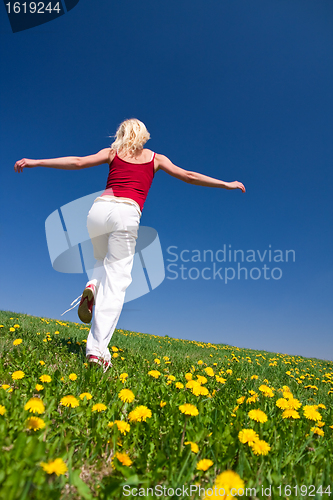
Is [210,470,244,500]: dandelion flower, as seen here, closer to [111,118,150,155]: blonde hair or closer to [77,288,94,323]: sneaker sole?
[77,288,94,323]: sneaker sole

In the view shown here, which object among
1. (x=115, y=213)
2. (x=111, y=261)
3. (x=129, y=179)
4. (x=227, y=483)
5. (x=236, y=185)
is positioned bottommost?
(x=227, y=483)

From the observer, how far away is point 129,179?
3.64 metres

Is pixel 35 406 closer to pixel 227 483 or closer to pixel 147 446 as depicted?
pixel 147 446

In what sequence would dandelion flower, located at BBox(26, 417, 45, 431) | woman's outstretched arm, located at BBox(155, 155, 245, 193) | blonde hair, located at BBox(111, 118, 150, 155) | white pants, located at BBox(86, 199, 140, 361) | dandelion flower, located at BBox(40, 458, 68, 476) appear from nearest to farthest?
dandelion flower, located at BBox(40, 458, 68, 476)
dandelion flower, located at BBox(26, 417, 45, 431)
white pants, located at BBox(86, 199, 140, 361)
blonde hair, located at BBox(111, 118, 150, 155)
woman's outstretched arm, located at BBox(155, 155, 245, 193)

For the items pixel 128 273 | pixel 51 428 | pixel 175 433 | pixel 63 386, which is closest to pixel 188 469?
pixel 175 433

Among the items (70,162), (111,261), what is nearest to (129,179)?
(70,162)

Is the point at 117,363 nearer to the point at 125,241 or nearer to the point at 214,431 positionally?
the point at 125,241

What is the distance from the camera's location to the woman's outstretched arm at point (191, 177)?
13.0ft

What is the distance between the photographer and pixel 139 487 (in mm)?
1286

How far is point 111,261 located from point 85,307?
2.31 ft

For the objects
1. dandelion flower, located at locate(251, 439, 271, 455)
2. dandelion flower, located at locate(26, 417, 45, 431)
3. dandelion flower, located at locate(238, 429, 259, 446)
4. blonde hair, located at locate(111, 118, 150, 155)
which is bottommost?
dandelion flower, located at locate(251, 439, 271, 455)

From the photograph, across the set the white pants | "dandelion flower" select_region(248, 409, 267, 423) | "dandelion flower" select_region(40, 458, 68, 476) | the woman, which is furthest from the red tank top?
"dandelion flower" select_region(40, 458, 68, 476)

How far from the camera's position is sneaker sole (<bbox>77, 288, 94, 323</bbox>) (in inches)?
139

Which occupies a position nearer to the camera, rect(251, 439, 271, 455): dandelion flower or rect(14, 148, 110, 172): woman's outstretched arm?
rect(251, 439, 271, 455): dandelion flower
